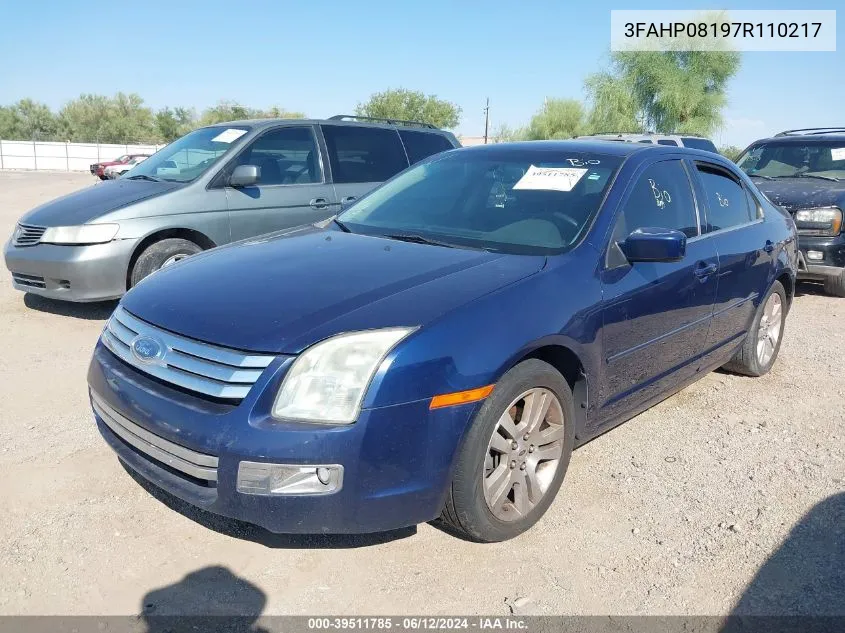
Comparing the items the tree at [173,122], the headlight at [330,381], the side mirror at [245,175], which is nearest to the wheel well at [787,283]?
the headlight at [330,381]

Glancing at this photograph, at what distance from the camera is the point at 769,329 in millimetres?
5258

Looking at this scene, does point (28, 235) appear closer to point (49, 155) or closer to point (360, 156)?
point (360, 156)

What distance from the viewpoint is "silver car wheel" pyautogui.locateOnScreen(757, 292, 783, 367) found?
5.11 meters

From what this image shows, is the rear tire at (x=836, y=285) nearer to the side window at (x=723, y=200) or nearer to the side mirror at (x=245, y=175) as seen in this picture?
the side window at (x=723, y=200)

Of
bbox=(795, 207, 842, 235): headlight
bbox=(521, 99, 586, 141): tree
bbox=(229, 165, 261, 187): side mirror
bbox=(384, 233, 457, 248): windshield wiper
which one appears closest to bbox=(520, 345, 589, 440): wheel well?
bbox=(384, 233, 457, 248): windshield wiper

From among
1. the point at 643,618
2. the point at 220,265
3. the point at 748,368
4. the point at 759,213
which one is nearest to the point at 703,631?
the point at 643,618

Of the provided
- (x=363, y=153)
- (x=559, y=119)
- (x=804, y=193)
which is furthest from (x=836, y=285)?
(x=559, y=119)

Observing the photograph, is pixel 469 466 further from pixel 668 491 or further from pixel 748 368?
pixel 748 368

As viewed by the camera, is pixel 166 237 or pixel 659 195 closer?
pixel 659 195

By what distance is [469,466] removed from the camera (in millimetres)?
2635

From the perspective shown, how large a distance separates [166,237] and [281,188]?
3.88 ft

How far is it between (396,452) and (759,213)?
3683 millimetres

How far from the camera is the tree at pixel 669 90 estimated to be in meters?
32.5

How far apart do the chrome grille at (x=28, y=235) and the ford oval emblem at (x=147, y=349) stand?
3.84 m
